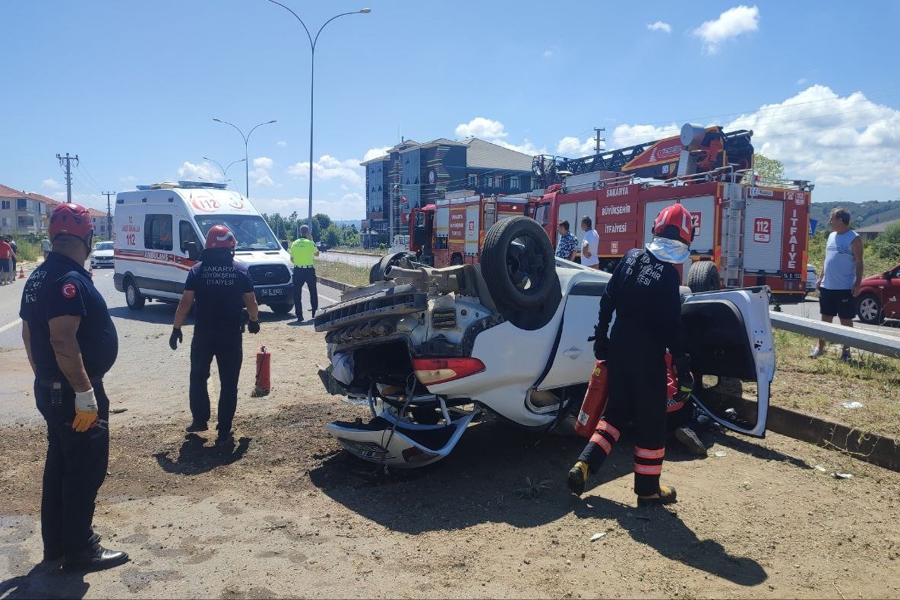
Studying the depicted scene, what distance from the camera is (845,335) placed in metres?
6.25

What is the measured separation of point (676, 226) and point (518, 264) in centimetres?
110

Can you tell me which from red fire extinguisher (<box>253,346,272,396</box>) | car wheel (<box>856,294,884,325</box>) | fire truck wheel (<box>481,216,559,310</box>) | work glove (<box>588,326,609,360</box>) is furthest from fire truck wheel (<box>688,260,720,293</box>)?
car wheel (<box>856,294,884,325</box>)

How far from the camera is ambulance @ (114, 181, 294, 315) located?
44.9 ft

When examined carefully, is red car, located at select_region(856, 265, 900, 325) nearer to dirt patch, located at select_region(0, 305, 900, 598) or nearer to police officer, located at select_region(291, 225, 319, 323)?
dirt patch, located at select_region(0, 305, 900, 598)

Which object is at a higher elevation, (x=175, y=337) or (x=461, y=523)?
(x=175, y=337)

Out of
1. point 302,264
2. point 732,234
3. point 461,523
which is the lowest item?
→ point 461,523

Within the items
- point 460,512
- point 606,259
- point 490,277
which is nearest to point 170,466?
point 460,512

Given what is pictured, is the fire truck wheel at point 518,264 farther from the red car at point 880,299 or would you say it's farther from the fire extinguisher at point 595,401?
the red car at point 880,299

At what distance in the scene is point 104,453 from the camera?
361 centimetres

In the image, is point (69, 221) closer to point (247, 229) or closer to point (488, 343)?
point (488, 343)

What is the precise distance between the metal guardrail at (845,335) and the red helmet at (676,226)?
1.98m

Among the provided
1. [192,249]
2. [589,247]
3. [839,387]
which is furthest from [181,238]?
[839,387]

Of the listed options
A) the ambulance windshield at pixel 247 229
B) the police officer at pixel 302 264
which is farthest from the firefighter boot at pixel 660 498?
the ambulance windshield at pixel 247 229

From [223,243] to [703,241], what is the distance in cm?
1162
